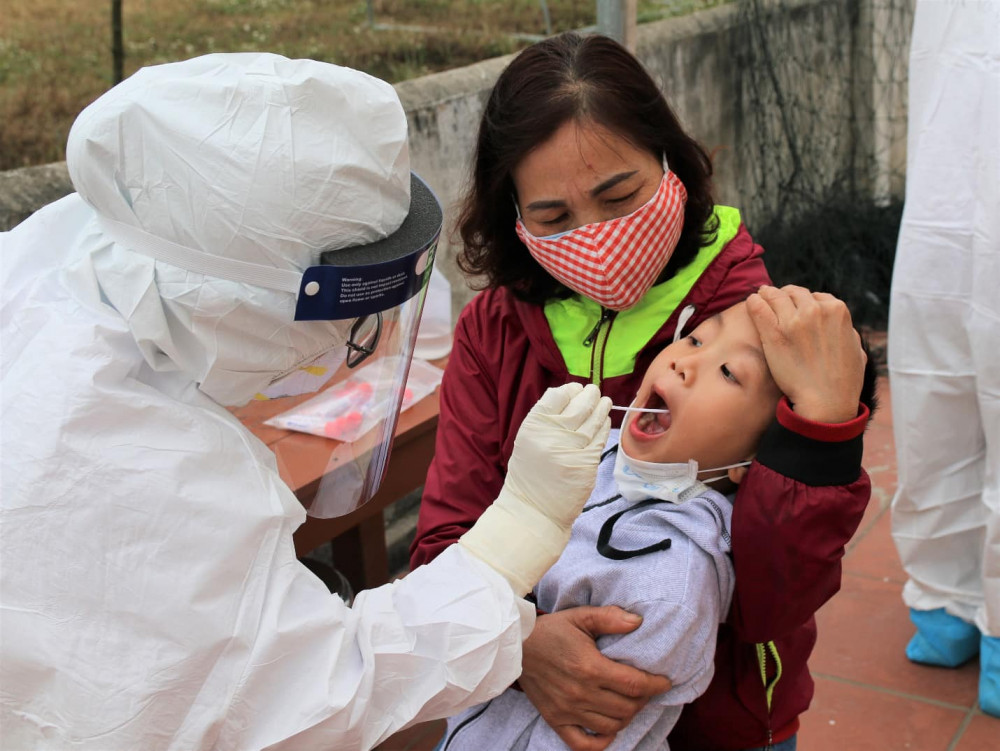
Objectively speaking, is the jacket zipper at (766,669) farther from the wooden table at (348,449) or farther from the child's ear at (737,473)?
the wooden table at (348,449)

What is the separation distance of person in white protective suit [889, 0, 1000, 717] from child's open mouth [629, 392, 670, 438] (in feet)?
3.88

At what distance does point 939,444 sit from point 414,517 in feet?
6.63

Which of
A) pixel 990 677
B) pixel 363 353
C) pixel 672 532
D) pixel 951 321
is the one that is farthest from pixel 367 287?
pixel 990 677

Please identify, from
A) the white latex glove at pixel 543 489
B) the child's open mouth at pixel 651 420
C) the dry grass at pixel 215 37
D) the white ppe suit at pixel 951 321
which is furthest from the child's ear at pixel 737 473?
the dry grass at pixel 215 37

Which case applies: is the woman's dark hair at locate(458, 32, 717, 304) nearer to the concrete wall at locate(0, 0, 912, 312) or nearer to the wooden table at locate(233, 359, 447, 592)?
the wooden table at locate(233, 359, 447, 592)

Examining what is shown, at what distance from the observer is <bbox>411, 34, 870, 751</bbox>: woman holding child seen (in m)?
1.55

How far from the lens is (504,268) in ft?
6.76

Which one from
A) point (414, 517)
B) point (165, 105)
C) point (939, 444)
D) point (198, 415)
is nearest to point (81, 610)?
point (198, 415)

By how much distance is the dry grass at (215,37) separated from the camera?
15.1 ft

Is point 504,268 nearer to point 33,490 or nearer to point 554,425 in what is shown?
point 554,425

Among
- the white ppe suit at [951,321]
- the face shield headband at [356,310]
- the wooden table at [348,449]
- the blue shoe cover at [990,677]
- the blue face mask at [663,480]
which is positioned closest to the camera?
the face shield headband at [356,310]

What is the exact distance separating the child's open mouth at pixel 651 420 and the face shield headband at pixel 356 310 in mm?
399

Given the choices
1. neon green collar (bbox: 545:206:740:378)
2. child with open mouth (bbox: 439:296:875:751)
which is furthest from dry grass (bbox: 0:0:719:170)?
Result: child with open mouth (bbox: 439:296:875:751)

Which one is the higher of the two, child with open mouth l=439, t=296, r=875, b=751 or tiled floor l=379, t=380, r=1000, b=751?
child with open mouth l=439, t=296, r=875, b=751
